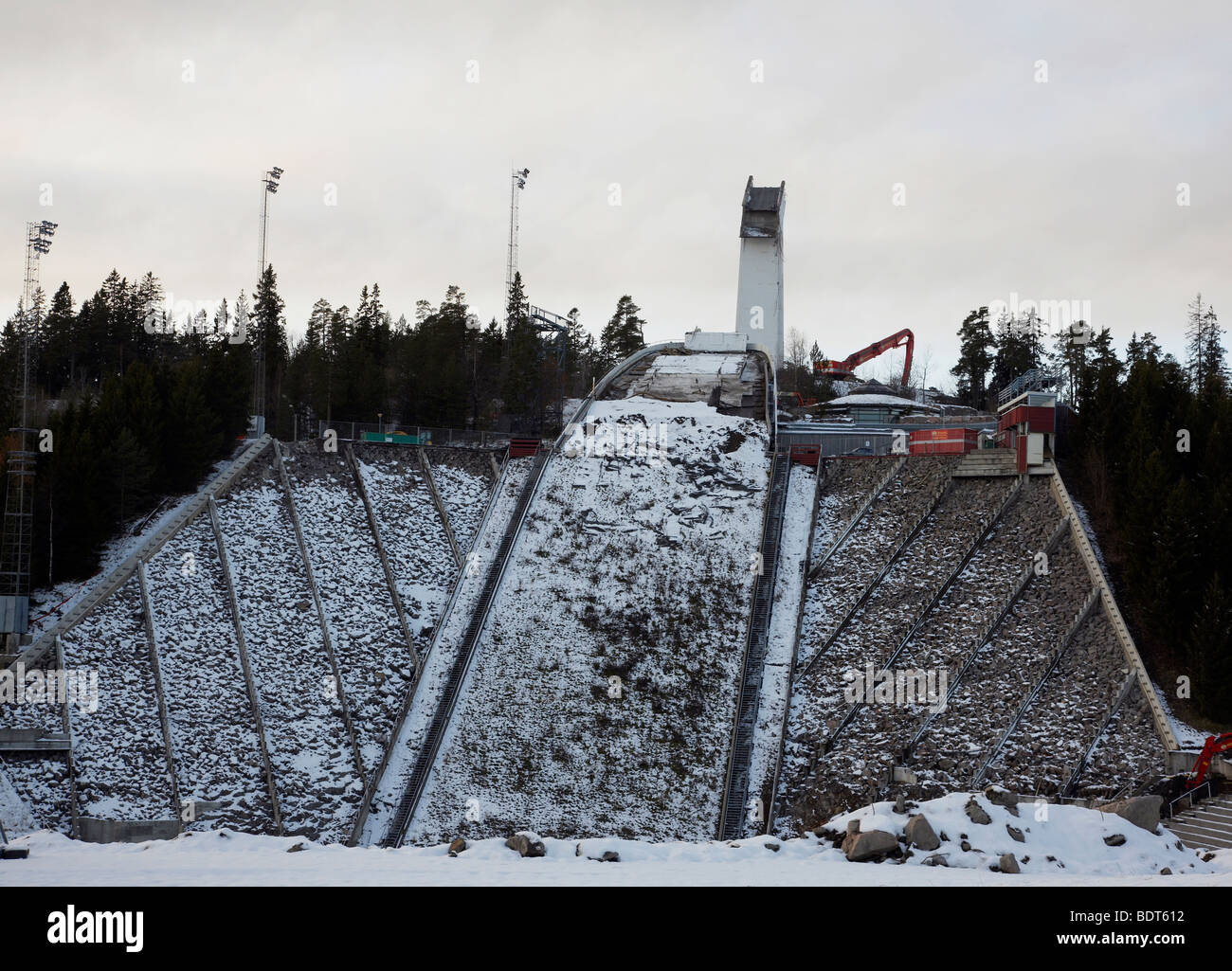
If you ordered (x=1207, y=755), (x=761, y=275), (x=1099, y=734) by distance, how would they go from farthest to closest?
1. (x=761, y=275)
2. (x=1099, y=734)
3. (x=1207, y=755)

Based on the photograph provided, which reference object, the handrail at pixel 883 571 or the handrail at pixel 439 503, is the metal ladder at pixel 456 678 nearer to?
the handrail at pixel 439 503

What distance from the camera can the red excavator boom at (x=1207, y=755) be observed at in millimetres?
23094

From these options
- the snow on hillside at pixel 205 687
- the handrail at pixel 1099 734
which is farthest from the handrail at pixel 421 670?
the handrail at pixel 1099 734

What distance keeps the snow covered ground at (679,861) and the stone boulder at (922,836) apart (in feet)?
0.52

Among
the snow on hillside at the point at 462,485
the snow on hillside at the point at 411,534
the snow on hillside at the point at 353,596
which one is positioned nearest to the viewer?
the snow on hillside at the point at 353,596

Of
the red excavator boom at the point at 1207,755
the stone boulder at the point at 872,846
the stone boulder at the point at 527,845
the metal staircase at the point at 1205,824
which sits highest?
the stone boulder at the point at 872,846

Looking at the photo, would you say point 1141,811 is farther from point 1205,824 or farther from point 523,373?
point 523,373

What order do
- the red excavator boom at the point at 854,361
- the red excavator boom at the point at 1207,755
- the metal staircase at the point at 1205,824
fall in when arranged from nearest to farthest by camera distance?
the metal staircase at the point at 1205,824 → the red excavator boom at the point at 1207,755 → the red excavator boom at the point at 854,361

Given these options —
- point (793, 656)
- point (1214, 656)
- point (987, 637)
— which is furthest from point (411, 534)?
point (1214, 656)

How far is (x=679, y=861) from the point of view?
14188mm

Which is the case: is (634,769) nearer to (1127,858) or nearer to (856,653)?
(856,653)

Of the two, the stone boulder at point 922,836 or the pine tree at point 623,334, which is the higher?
the pine tree at point 623,334

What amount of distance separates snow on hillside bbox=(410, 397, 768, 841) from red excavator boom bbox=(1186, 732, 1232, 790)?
1027cm

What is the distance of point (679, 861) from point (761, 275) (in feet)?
139
